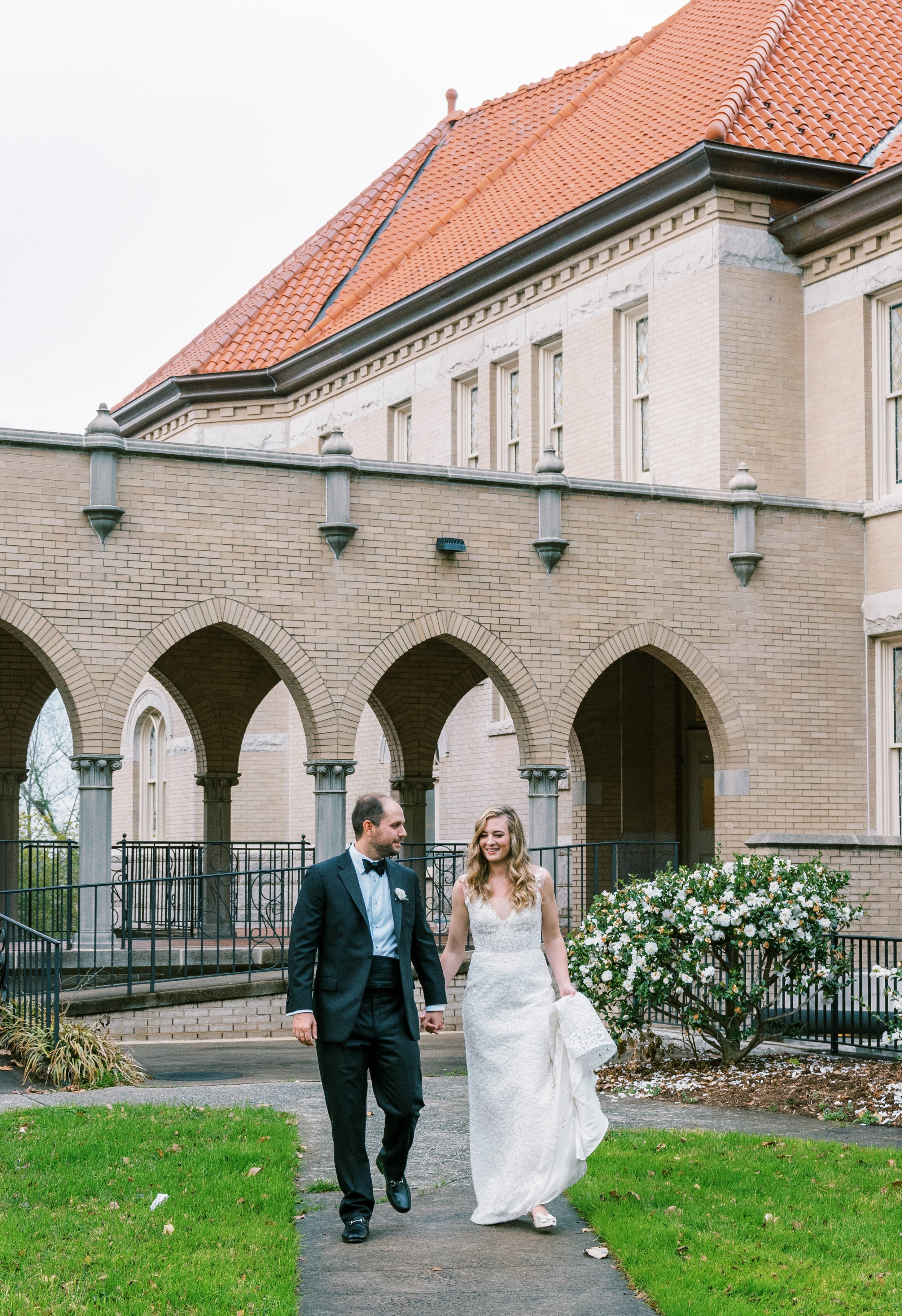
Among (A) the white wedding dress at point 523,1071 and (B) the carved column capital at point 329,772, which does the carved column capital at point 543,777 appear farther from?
(A) the white wedding dress at point 523,1071

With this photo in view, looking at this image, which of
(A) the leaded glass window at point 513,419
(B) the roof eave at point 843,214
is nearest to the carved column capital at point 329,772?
(A) the leaded glass window at point 513,419

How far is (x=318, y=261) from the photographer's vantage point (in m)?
31.3

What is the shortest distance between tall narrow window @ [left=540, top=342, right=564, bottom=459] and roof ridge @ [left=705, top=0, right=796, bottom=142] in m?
3.97

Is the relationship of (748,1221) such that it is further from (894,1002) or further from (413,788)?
(413,788)

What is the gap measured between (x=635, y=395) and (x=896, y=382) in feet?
11.4

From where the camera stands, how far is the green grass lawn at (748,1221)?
6.36 m

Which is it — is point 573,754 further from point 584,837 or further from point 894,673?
point 894,673

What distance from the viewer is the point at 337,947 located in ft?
23.9

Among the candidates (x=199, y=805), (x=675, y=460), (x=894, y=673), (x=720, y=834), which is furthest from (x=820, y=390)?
(x=199, y=805)

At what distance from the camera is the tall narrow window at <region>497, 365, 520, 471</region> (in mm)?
24281

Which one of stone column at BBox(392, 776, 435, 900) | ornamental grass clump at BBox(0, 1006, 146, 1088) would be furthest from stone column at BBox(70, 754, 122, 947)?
stone column at BBox(392, 776, 435, 900)

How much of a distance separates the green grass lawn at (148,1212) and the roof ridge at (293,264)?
21.7 m

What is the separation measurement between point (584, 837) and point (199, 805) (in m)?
8.30

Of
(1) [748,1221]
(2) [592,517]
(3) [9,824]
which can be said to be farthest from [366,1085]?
(3) [9,824]
